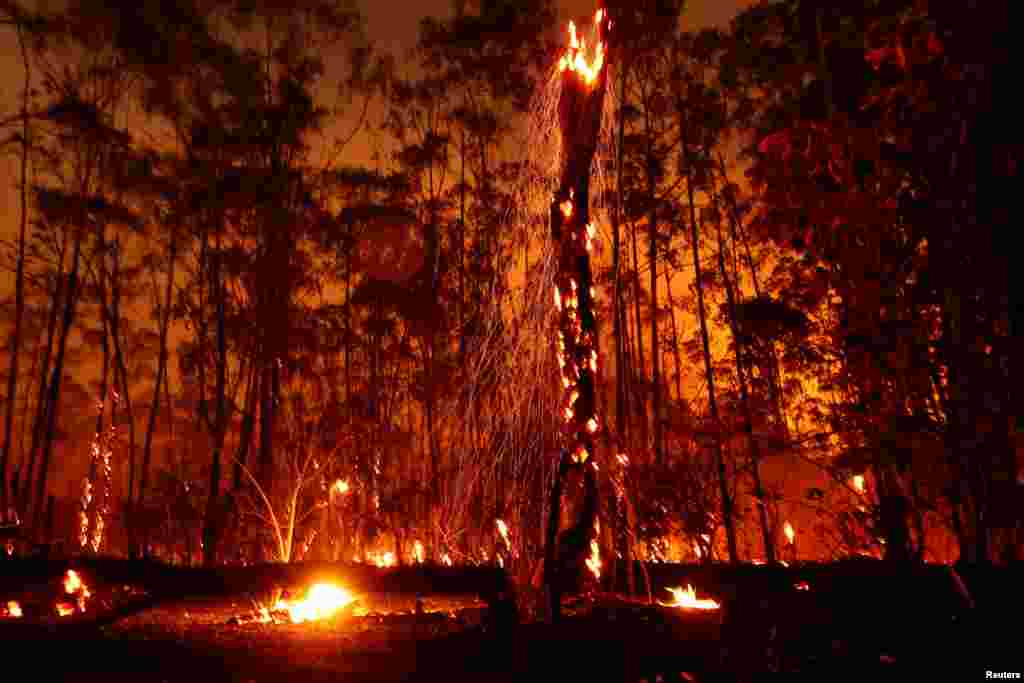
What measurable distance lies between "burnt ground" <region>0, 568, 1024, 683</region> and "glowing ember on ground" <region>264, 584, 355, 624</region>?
43.2 inches

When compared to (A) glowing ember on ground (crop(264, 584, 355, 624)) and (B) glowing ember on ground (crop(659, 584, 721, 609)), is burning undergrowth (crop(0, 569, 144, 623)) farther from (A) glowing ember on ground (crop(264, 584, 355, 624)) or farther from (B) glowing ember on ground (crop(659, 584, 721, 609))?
(B) glowing ember on ground (crop(659, 584, 721, 609))

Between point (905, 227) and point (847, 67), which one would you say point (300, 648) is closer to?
point (905, 227)

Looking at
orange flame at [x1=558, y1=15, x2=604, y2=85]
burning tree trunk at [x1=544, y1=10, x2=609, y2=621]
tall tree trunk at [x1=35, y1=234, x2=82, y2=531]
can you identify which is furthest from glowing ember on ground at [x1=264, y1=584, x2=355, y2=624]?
tall tree trunk at [x1=35, y1=234, x2=82, y2=531]

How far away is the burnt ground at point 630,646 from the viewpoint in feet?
9.49

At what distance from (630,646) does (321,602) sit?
2.81 m

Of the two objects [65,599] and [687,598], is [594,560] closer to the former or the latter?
[687,598]

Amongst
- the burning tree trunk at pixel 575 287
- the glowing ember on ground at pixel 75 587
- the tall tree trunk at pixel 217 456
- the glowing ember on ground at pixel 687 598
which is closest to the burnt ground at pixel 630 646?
the burning tree trunk at pixel 575 287

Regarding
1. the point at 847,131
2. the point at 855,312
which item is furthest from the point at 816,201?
the point at 855,312

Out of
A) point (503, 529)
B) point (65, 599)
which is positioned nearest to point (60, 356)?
point (65, 599)

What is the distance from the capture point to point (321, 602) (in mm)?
5238

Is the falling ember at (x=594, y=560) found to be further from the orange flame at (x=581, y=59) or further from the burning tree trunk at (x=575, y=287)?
the orange flame at (x=581, y=59)

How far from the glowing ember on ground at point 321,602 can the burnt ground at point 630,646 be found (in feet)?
3.60

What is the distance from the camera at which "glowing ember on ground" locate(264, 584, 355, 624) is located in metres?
5.06

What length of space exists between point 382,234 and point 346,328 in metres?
2.27
